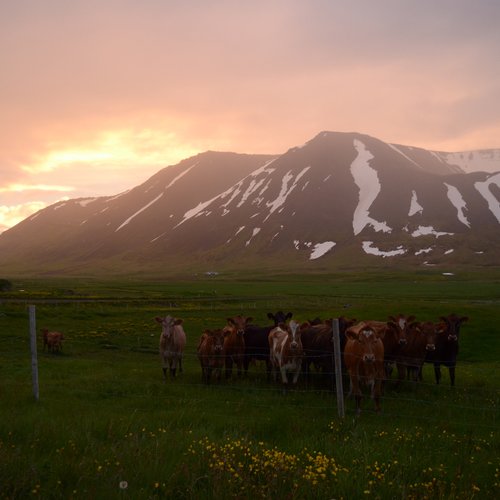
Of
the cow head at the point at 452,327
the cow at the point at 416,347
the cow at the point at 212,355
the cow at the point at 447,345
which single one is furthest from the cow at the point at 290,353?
the cow head at the point at 452,327

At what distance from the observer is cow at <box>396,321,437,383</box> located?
1881 cm

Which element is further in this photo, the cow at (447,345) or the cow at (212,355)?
the cow at (447,345)

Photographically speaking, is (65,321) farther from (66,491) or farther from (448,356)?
(66,491)

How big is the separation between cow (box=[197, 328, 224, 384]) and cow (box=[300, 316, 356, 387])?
127 inches

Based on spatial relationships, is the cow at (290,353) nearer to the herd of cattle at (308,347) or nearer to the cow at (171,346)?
the herd of cattle at (308,347)

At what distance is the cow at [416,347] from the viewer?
1881cm

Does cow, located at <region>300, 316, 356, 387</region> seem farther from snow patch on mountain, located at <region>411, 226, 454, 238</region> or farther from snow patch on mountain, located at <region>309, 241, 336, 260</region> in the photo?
snow patch on mountain, located at <region>411, 226, 454, 238</region>

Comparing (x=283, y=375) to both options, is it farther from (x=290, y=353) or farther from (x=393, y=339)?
(x=393, y=339)

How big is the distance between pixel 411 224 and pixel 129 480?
20196 centimetres

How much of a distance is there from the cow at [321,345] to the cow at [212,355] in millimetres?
3233

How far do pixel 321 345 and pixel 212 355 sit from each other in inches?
164

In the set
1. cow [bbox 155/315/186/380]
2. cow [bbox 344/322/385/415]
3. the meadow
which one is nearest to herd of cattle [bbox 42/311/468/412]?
cow [bbox 155/315/186/380]

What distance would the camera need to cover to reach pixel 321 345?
1908 centimetres

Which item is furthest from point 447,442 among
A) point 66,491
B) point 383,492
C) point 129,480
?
point 66,491
